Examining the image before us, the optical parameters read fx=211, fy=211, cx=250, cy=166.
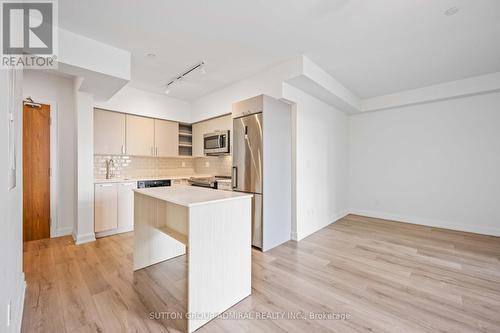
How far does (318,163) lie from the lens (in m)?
4.02

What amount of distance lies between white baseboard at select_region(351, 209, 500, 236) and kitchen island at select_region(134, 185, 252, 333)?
4121 millimetres

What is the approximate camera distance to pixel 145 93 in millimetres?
4238

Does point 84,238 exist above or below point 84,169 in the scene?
below

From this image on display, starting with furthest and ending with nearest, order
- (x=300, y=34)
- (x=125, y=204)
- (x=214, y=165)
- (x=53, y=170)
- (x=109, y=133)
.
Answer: (x=214, y=165) < (x=109, y=133) < (x=125, y=204) < (x=53, y=170) < (x=300, y=34)

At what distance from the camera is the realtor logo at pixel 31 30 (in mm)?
1608

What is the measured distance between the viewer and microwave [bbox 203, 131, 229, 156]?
4109 millimetres

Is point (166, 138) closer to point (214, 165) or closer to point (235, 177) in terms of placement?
point (214, 165)

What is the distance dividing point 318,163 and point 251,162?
5.18 ft

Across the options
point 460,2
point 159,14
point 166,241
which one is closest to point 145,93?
point 159,14

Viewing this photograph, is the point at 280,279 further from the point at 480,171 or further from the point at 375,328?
the point at 480,171

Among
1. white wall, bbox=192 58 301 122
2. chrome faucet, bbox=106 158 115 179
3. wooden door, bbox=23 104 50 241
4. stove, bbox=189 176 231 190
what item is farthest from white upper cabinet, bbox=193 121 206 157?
wooden door, bbox=23 104 50 241

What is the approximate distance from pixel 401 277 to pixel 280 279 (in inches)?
52.3

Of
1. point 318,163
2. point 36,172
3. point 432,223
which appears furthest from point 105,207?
point 432,223

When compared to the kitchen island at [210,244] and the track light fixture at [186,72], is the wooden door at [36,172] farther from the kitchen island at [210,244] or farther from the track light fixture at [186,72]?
the kitchen island at [210,244]
